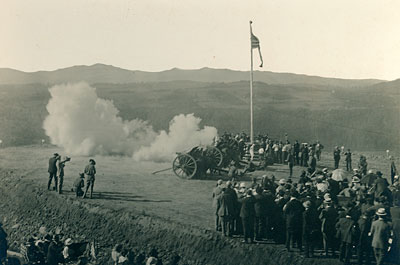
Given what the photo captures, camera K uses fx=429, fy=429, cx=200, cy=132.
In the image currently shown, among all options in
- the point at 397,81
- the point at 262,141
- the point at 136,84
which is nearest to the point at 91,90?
the point at 262,141

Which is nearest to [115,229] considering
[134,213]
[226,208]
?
[134,213]

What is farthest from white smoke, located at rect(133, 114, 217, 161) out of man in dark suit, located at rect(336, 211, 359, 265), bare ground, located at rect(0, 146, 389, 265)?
man in dark suit, located at rect(336, 211, 359, 265)

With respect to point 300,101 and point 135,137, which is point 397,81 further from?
point 135,137

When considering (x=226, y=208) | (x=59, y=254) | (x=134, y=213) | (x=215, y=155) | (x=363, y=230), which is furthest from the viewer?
(x=215, y=155)

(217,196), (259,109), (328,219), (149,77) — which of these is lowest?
(328,219)

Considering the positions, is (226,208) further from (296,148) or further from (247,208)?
(296,148)

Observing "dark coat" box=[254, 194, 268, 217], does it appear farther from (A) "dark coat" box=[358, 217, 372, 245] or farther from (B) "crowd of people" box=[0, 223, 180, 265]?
(B) "crowd of people" box=[0, 223, 180, 265]

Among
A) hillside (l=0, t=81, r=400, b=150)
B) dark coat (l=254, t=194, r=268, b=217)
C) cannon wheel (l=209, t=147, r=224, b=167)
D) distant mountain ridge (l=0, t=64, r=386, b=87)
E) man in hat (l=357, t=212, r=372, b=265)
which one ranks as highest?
distant mountain ridge (l=0, t=64, r=386, b=87)
